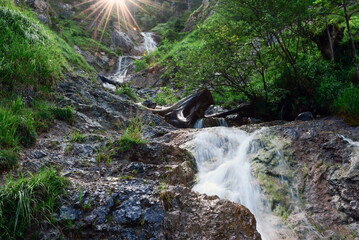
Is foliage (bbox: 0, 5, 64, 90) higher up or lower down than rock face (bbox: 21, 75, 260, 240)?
higher up

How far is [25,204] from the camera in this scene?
2373mm

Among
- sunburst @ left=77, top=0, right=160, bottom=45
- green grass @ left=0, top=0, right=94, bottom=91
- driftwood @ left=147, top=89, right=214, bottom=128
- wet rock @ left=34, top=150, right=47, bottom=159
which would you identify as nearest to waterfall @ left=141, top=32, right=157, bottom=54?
sunburst @ left=77, top=0, right=160, bottom=45

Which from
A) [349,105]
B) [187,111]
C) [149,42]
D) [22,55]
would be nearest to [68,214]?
[22,55]

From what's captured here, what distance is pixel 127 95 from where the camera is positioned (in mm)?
9805

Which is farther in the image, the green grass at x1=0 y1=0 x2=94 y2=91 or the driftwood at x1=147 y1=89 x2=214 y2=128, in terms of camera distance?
the driftwood at x1=147 y1=89 x2=214 y2=128

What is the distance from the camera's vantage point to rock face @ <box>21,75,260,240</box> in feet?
8.53

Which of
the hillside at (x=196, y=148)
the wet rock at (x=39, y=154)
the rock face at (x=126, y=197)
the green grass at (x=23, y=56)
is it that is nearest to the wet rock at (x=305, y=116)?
the hillside at (x=196, y=148)

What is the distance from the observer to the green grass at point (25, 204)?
2.26 meters

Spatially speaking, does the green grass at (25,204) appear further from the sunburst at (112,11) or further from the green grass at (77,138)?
the sunburst at (112,11)

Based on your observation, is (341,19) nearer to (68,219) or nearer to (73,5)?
(68,219)

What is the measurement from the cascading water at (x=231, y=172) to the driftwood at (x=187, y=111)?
1.97 m

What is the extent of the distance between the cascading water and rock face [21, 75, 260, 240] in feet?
1.47

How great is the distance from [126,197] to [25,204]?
1.12 metres

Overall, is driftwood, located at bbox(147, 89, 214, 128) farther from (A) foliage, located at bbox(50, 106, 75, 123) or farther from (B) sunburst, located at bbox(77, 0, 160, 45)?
(B) sunburst, located at bbox(77, 0, 160, 45)
